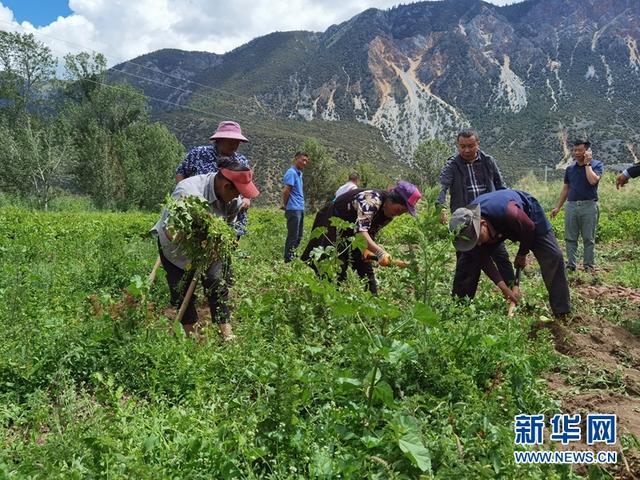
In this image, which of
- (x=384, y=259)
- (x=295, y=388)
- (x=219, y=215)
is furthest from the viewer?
(x=384, y=259)

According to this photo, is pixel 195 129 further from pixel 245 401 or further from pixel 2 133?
→ pixel 245 401

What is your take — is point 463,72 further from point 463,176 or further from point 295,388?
point 295,388

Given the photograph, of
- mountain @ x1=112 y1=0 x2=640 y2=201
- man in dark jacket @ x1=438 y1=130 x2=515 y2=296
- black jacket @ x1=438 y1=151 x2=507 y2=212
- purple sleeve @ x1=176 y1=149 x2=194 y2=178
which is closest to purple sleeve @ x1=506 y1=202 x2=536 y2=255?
man in dark jacket @ x1=438 y1=130 x2=515 y2=296

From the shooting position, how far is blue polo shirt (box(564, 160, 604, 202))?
21.1 ft

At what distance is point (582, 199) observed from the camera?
6484 millimetres

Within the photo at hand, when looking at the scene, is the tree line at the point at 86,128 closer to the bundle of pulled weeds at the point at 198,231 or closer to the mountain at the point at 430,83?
the mountain at the point at 430,83

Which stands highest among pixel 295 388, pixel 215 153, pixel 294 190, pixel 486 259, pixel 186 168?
pixel 215 153

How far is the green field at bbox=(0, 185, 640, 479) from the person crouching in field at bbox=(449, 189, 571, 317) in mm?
302

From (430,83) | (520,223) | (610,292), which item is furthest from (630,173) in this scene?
(430,83)

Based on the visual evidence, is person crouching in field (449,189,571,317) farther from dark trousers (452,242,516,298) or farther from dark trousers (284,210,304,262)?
dark trousers (284,210,304,262)

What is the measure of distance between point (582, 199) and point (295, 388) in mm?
5681

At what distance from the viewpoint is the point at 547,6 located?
157375mm

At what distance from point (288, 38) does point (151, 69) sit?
150 feet

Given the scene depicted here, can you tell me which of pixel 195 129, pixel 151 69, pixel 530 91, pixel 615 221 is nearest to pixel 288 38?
pixel 151 69
